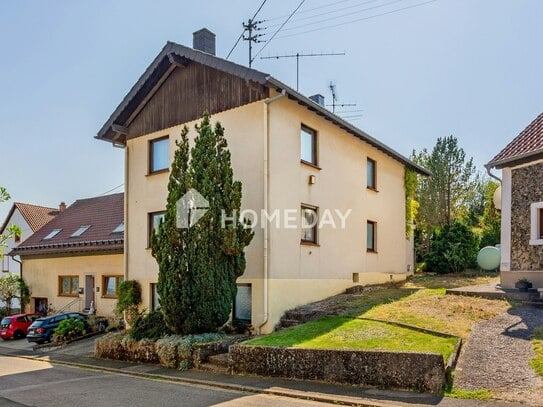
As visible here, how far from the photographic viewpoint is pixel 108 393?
33.0ft

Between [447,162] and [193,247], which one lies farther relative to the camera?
[447,162]

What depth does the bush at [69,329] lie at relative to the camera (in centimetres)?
1928

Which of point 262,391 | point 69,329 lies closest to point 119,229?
point 69,329

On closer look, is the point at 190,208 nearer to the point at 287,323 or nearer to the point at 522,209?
Result: the point at 287,323

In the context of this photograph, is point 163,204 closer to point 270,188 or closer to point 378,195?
point 270,188

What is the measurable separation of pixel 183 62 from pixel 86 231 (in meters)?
12.9

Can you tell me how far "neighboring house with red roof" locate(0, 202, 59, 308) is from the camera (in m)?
33.5

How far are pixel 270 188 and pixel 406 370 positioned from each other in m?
6.84

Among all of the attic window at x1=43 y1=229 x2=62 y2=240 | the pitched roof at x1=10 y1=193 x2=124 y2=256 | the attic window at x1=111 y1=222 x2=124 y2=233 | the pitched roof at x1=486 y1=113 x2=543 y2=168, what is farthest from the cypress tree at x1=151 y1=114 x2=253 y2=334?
the attic window at x1=43 y1=229 x2=62 y2=240

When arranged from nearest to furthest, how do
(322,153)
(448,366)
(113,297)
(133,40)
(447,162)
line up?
(448,366) → (133,40) → (322,153) → (113,297) → (447,162)

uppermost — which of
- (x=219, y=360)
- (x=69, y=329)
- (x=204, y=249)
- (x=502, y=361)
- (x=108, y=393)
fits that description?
(x=204, y=249)

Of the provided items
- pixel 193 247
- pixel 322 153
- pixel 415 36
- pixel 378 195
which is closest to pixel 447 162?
pixel 378 195

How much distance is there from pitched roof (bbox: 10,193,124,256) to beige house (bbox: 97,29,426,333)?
210 inches

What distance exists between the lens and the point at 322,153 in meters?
16.6
